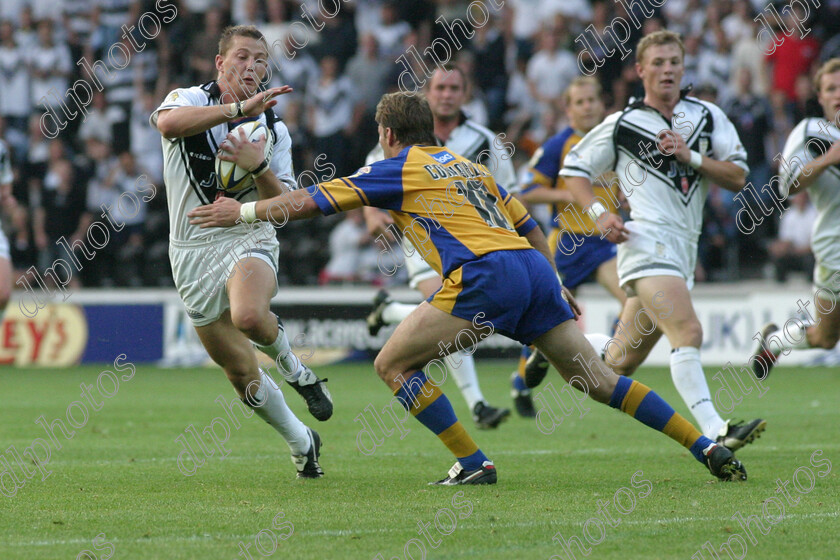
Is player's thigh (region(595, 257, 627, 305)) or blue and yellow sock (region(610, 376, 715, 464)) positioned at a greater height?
blue and yellow sock (region(610, 376, 715, 464))

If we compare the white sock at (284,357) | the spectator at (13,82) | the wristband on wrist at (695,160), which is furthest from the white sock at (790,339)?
the spectator at (13,82)

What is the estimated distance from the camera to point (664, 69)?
7191 mm

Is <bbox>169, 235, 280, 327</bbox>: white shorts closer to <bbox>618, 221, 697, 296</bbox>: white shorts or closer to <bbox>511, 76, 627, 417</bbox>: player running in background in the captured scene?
<bbox>618, 221, 697, 296</bbox>: white shorts

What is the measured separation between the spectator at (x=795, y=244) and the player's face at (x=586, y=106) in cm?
641

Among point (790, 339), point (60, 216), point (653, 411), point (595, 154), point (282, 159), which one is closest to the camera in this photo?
point (653, 411)

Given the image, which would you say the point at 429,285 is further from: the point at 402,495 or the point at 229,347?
the point at 402,495

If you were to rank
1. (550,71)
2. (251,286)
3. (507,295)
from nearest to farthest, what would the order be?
(507,295) → (251,286) → (550,71)

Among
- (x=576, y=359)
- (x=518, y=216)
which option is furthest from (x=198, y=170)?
(x=576, y=359)

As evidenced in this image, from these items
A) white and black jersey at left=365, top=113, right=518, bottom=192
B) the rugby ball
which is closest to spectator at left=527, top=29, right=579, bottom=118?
white and black jersey at left=365, top=113, right=518, bottom=192

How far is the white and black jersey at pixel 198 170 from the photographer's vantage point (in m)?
6.54

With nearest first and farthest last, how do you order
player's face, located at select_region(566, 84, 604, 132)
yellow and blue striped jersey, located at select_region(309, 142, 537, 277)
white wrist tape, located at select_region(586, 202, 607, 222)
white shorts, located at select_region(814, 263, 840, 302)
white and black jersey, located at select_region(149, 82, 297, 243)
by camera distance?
1. yellow and blue striped jersey, located at select_region(309, 142, 537, 277)
2. white and black jersey, located at select_region(149, 82, 297, 243)
3. white wrist tape, located at select_region(586, 202, 607, 222)
4. white shorts, located at select_region(814, 263, 840, 302)
5. player's face, located at select_region(566, 84, 604, 132)

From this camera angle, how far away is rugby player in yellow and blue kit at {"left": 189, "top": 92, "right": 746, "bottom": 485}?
5.61 metres

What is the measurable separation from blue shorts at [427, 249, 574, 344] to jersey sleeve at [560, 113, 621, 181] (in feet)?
5.99

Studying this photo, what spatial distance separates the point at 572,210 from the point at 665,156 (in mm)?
2542
